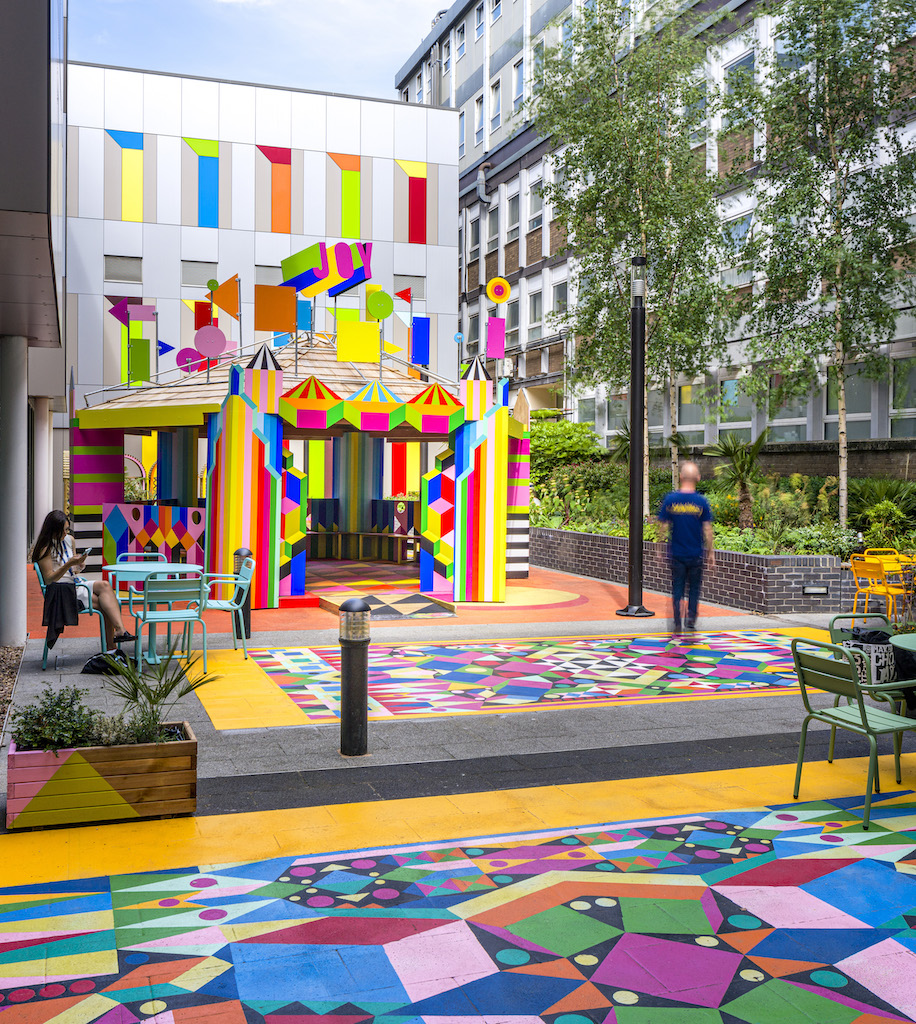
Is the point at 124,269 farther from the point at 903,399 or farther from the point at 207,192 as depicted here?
the point at 903,399

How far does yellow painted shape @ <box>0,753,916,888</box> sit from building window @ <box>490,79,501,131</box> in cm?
3795

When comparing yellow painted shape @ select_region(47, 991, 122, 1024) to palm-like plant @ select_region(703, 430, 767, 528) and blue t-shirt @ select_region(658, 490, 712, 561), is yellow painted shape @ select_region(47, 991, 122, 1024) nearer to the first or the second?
blue t-shirt @ select_region(658, 490, 712, 561)

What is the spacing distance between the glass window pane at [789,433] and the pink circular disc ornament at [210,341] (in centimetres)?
1374

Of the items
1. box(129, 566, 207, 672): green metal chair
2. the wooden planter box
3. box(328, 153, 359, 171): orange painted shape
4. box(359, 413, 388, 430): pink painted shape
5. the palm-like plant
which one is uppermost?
box(328, 153, 359, 171): orange painted shape

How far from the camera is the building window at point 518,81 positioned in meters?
37.2

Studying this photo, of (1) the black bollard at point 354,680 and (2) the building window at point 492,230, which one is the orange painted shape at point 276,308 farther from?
(2) the building window at point 492,230

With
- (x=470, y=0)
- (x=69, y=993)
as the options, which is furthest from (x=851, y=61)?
(x=470, y=0)

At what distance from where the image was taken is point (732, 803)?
19.4 feet

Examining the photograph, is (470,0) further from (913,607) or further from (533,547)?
(913,607)

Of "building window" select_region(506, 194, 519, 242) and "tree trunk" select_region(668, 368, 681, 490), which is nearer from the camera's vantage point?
"tree trunk" select_region(668, 368, 681, 490)

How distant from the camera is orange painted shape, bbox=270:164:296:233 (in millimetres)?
29125

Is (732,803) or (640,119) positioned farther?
(640,119)

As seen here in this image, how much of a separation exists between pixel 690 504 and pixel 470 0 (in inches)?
1469

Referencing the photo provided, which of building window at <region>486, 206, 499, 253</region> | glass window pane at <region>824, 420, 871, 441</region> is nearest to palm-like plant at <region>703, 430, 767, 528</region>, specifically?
glass window pane at <region>824, 420, 871, 441</region>
